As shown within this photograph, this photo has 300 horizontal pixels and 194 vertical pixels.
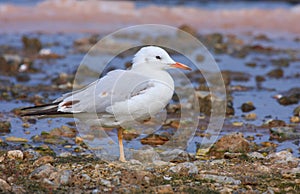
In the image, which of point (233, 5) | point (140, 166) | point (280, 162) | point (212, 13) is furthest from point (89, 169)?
point (233, 5)

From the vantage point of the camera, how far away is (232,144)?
6738 millimetres

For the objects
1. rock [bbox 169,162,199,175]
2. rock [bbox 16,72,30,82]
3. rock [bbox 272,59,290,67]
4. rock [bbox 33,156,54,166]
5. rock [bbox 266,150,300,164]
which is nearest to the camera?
rock [bbox 169,162,199,175]

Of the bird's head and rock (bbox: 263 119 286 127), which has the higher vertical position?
the bird's head

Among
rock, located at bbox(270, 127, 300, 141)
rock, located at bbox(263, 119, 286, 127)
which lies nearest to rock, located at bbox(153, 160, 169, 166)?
rock, located at bbox(270, 127, 300, 141)

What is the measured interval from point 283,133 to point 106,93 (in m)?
2.54

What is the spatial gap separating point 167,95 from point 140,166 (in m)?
0.71

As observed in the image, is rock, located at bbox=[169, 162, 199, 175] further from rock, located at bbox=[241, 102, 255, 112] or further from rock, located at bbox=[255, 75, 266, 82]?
rock, located at bbox=[255, 75, 266, 82]

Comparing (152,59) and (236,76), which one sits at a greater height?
(152,59)

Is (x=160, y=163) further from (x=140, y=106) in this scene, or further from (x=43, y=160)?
(x=43, y=160)

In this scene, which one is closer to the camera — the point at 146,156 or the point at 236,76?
the point at 146,156

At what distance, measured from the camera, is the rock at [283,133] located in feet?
24.6

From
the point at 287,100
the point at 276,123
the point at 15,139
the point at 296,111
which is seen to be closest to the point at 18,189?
the point at 15,139

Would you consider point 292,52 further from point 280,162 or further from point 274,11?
point 280,162

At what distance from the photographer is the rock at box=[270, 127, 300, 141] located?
7.50 meters
